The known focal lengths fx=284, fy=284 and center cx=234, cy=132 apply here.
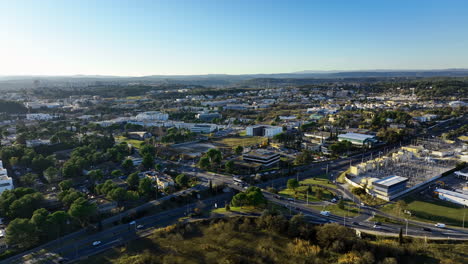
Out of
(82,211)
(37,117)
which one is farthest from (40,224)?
(37,117)

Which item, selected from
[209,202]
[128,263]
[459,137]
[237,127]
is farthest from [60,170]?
[459,137]

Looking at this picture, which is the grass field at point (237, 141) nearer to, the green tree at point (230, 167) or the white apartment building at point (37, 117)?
the green tree at point (230, 167)

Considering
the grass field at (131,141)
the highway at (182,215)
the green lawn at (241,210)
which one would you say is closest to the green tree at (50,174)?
the highway at (182,215)

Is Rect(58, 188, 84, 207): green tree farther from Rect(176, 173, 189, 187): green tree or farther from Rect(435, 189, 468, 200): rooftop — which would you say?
Rect(435, 189, 468, 200): rooftop

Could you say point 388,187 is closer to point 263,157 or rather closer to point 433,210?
point 433,210

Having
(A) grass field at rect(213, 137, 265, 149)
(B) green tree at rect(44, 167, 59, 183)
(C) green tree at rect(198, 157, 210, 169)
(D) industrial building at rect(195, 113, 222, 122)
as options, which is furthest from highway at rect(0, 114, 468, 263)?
(D) industrial building at rect(195, 113, 222, 122)

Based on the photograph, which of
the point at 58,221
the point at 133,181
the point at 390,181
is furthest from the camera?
the point at 133,181

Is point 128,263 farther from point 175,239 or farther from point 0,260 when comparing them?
point 0,260
